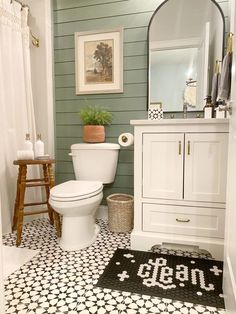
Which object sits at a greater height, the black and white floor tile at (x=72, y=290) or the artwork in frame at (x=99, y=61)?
the artwork in frame at (x=99, y=61)

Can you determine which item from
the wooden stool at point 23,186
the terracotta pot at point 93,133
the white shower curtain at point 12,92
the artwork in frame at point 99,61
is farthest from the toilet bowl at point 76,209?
the artwork in frame at point 99,61

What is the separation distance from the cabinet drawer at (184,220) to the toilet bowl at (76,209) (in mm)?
403

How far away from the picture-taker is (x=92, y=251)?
1.73 meters

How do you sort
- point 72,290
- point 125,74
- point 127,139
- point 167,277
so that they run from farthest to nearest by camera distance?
point 125,74 → point 127,139 → point 167,277 → point 72,290

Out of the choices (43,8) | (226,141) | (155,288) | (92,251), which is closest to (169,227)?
(155,288)

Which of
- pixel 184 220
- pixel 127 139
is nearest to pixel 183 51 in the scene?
pixel 127 139

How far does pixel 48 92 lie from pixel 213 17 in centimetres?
160

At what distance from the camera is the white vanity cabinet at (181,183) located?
61.6 inches

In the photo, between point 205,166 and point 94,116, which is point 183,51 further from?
point 205,166

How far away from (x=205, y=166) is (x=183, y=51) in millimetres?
1071

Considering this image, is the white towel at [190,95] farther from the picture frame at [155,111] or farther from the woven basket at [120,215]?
the woven basket at [120,215]

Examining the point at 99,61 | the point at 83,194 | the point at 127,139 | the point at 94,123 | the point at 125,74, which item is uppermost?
the point at 99,61

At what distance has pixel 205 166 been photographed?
5.19ft

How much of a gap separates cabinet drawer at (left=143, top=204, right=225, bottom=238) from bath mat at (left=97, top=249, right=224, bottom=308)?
18 centimetres
